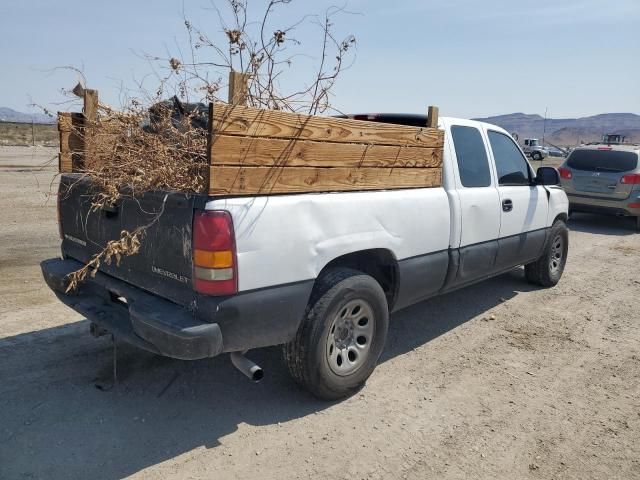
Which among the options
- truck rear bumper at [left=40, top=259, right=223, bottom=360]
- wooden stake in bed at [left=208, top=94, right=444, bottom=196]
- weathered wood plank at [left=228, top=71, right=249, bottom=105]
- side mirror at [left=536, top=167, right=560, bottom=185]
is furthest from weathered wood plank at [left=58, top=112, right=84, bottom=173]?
side mirror at [left=536, top=167, right=560, bottom=185]

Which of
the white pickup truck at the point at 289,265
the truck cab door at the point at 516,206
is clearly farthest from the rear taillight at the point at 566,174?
the white pickup truck at the point at 289,265

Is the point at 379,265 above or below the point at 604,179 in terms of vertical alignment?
below

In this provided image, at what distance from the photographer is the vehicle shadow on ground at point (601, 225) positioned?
11.0 meters

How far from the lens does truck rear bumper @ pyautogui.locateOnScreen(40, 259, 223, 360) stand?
278 cm

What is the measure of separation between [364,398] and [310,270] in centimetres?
111

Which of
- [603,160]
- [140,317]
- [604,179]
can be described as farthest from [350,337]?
[603,160]

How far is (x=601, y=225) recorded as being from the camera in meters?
11.9

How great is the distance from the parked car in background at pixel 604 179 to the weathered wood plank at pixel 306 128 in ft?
27.9

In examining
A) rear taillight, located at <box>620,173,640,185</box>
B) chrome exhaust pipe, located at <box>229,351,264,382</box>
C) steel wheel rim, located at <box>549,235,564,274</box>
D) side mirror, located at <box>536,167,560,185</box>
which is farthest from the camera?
rear taillight, located at <box>620,173,640,185</box>

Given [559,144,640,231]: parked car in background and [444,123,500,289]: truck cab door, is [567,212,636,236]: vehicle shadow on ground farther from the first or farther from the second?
[444,123,500,289]: truck cab door

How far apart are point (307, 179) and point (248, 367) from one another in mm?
1181

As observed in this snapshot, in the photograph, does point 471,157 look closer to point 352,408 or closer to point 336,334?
point 336,334

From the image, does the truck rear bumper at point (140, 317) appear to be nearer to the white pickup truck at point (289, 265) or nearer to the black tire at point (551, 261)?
the white pickup truck at point (289, 265)

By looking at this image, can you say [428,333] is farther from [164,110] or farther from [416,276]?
[164,110]
